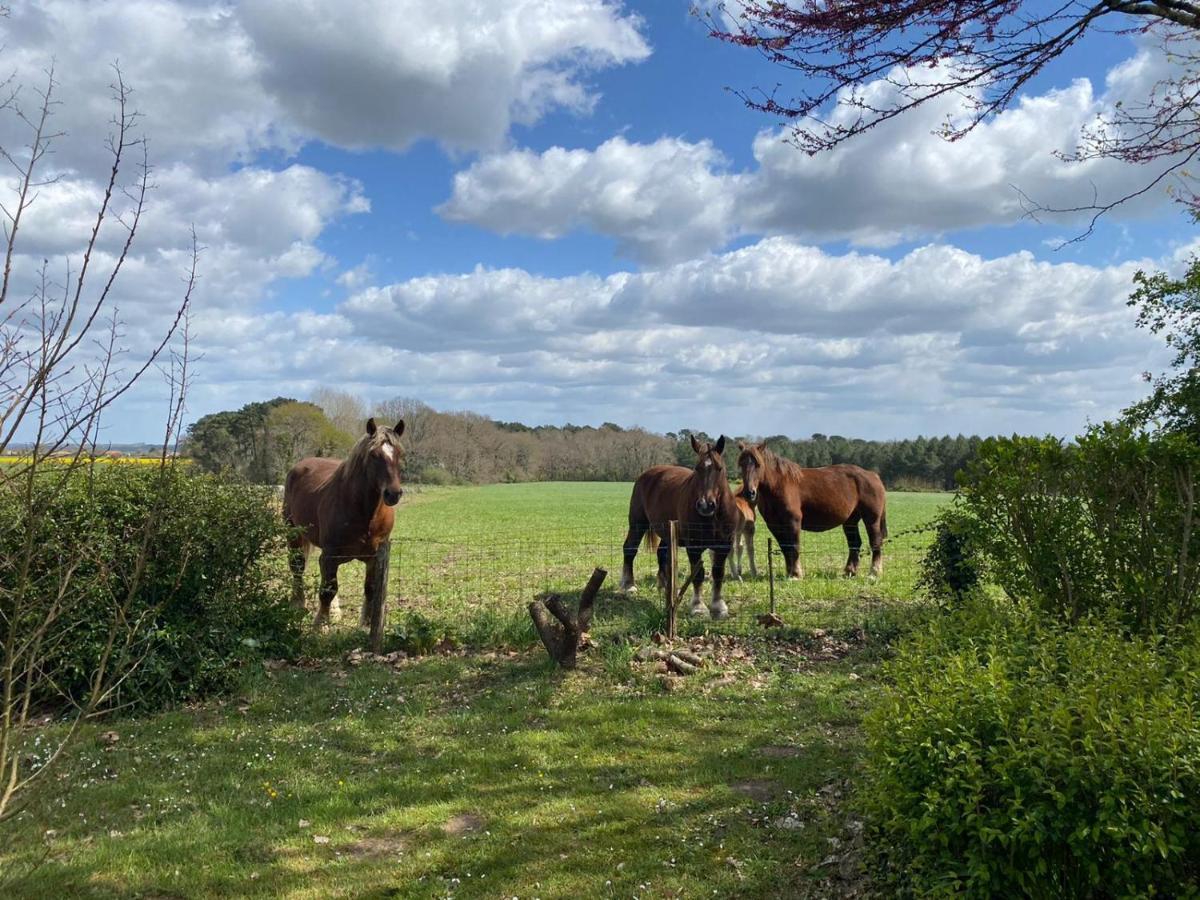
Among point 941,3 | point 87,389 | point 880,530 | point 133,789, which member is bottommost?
point 133,789

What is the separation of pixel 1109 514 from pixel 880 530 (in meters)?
10.2

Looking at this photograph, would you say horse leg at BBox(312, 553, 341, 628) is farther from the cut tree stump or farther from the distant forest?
the distant forest

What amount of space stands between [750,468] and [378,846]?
8.83 metres

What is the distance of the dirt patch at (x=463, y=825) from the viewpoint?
466 centimetres

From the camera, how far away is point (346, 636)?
8.88 meters

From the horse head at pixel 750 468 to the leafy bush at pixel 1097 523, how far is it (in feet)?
21.1

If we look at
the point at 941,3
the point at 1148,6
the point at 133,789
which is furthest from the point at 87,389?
the point at 1148,6

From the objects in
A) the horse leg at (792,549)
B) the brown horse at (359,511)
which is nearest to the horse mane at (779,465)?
the horse leg at (792,549)

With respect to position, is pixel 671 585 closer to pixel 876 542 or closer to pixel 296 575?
pixel 296 575

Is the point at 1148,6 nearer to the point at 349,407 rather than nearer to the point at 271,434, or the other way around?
the point at 271,434

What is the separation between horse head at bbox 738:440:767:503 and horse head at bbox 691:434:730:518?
6.52 ft

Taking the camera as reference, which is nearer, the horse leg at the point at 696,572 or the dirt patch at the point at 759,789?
the dirt patch at the point at 759,789

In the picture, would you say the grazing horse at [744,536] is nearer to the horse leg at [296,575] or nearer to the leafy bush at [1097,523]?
the horse leg at [296,575]

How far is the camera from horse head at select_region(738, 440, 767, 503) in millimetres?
12250
